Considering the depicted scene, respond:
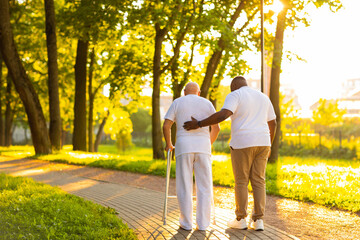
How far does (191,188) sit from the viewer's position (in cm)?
647

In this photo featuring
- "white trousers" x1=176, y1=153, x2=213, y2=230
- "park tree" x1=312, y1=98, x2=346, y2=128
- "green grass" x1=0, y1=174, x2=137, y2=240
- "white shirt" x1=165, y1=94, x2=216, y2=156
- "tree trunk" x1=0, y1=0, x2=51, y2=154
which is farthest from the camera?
"park tree" x1=312, y1=98, x2=346, y2=128

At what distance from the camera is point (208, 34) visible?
17.0 meters

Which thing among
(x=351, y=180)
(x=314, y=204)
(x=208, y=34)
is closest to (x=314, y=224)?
(x=314, y=204)

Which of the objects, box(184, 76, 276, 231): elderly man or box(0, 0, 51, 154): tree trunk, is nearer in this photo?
box(184, 76, 276, 231): elderly man

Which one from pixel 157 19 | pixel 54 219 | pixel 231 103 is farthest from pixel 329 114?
pixel 54 219

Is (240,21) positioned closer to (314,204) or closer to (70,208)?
(314,204)

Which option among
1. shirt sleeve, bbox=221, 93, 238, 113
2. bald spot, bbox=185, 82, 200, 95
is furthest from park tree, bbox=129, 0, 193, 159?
shirt sleeve, bbox=221, 93, 238, 113

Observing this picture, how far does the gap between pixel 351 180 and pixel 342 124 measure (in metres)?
23.8

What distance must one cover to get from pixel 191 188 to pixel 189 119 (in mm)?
854

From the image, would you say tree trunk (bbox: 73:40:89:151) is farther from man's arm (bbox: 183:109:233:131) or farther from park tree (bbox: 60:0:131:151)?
man's arm (bbox: 183:109:233:131)

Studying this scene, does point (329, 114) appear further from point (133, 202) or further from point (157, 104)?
point (133, 202)

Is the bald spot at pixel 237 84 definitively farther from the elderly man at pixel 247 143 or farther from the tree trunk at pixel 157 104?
the tree trunk at pixel 157 104

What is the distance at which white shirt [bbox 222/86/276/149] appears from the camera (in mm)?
6266

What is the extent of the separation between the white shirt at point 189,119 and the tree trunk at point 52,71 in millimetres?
15656
